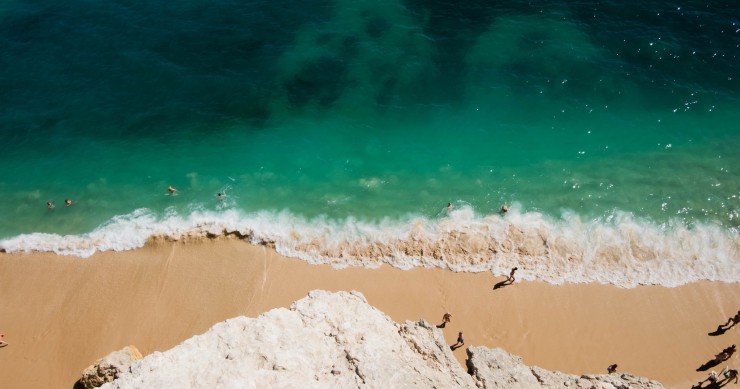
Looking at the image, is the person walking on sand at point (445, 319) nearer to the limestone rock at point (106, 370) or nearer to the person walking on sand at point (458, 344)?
the person walking on sand at point (458, 344)

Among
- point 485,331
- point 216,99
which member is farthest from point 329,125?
point 485,331

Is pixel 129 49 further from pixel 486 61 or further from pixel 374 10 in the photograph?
pixel 486 61

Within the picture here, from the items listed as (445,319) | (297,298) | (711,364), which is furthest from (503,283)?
(297,298)

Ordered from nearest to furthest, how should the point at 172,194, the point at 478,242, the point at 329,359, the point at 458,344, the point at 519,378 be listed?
1. the point at 329,359
2. the point at 519,378
3. the point at 458,344
4. the point at 478,242
5. the point at 172,194

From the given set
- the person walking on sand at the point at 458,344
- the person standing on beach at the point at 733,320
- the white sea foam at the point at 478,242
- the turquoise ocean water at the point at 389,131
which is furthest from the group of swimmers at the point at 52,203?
the person standing on beach at the point at 733,320

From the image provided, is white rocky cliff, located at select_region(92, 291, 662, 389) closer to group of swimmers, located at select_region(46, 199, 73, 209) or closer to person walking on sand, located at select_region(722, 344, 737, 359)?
person walking on sand, located at select_region(722, 344, 737, 359)

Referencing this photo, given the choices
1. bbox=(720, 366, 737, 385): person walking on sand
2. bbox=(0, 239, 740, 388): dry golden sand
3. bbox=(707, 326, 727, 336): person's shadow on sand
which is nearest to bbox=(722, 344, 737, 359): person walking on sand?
bbox=(0, 239, 740, 388): dry golden sand

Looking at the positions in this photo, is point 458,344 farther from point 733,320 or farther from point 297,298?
point 733,320
